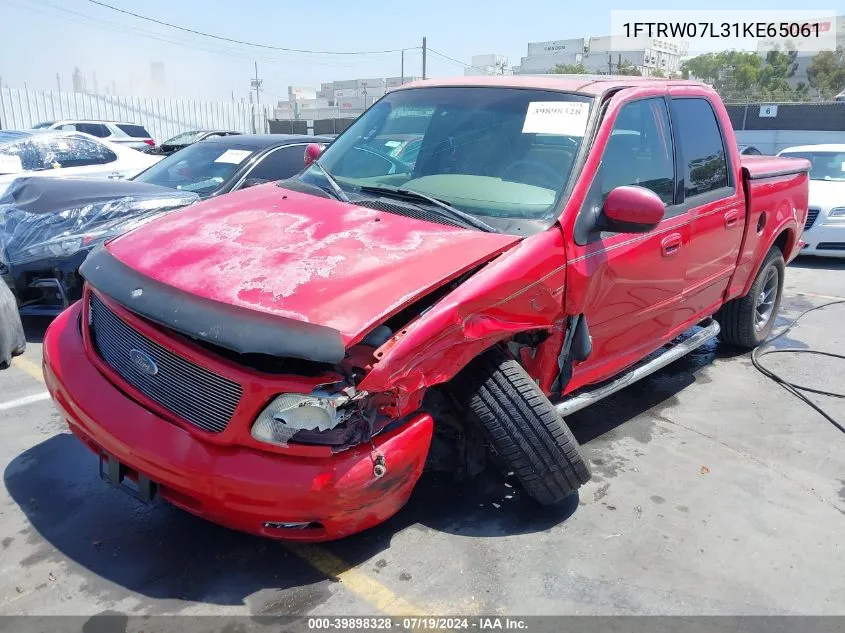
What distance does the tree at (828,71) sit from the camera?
56.4m

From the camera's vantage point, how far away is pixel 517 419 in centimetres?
288

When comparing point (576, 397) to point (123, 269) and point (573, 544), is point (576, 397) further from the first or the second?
point (123, 269)

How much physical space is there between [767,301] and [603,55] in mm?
74081

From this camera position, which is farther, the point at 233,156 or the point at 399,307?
the point at 233,156

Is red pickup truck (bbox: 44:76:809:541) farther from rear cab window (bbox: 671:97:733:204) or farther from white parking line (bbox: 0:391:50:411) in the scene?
white parking line (bbox: 0:391:50:411)

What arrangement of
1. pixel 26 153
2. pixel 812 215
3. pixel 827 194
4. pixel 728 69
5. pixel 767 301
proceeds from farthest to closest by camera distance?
pixel 728 69 < pixel 827 194 < pixel 812 215 < pixel 26 153 < pixel 767 301

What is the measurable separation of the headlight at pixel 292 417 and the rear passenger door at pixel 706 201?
262 cm

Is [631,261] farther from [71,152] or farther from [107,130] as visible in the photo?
[107,130]

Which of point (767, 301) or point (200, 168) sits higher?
point (200, 168)

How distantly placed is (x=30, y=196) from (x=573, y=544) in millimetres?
5249

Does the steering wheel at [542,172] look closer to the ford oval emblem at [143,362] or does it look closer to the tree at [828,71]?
the ford oval emblem at [143,362]

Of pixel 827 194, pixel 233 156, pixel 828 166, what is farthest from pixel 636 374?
pixel 828 166

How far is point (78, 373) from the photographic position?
2844 millimetres

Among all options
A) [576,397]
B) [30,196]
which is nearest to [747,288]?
[576,397]
